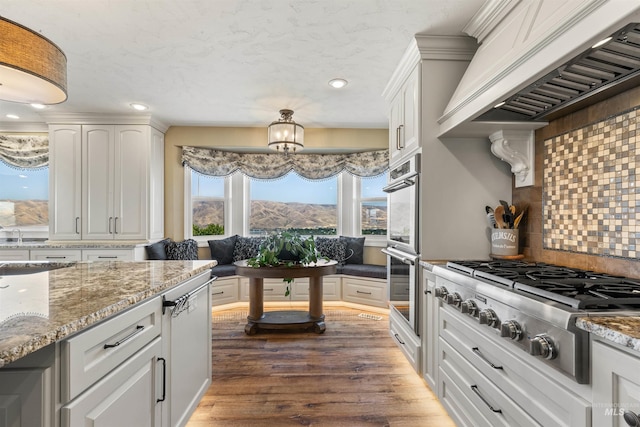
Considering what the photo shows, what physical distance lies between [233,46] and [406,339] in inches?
101

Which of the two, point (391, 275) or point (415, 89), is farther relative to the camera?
point (391, 275)

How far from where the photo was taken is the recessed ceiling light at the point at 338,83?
2.94 metres

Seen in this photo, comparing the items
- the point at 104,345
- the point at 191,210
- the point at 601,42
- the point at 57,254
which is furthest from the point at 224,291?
the point at 601,42

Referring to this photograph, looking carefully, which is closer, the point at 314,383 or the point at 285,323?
the point at 314,383

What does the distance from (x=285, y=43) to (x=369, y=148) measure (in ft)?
8.48

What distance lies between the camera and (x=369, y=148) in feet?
15.4

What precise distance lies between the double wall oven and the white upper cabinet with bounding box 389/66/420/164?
12cm

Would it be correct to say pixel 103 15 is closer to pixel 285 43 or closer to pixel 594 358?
pixel 285 43

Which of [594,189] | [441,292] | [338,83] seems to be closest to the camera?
[594,189]

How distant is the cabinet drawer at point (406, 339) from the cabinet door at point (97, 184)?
3.55m

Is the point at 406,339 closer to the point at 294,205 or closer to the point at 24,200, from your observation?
the point at 294,205

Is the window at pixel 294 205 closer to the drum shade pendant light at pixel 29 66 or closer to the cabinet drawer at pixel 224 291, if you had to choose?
the cabinet drawer at pixel 224 291

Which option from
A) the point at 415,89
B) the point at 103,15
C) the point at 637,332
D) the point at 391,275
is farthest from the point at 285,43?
the point at 637,332

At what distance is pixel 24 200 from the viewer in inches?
173
